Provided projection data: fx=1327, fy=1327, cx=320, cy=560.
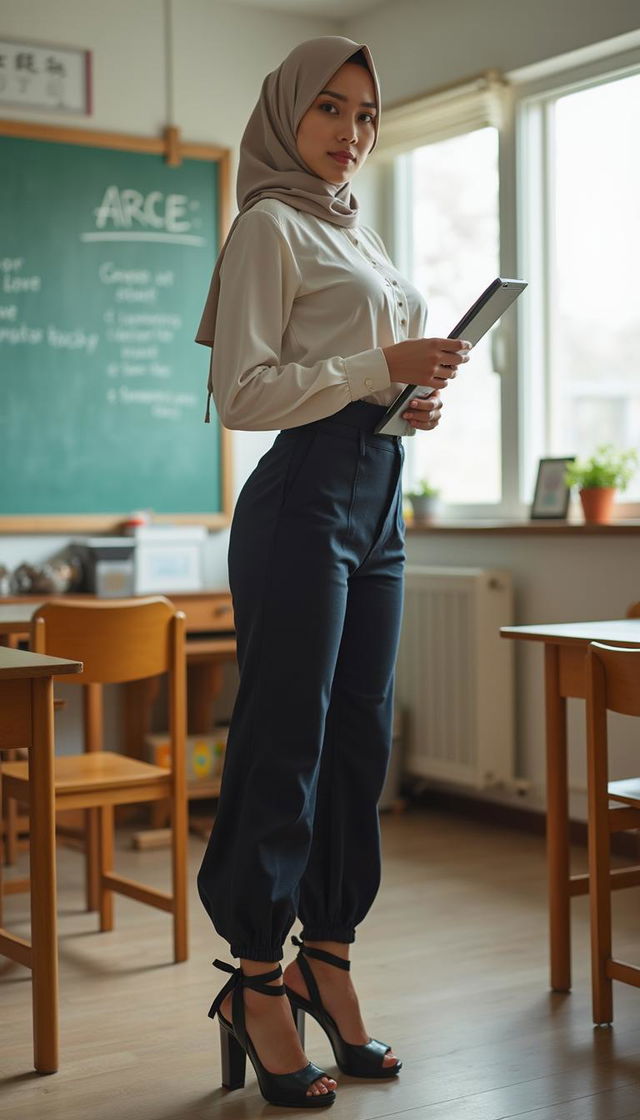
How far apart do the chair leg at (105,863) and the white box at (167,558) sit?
1.10 metres

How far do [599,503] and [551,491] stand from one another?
0.25 meters

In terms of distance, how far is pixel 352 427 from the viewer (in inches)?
79.7

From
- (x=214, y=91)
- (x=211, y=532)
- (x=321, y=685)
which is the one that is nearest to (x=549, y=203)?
(x=214, y=91)

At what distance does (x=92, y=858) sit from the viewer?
3195 millimetres

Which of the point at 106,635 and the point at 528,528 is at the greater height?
the point at 528,528

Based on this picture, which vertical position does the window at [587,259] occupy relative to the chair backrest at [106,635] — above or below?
above

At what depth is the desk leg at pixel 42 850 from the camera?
2143 mm

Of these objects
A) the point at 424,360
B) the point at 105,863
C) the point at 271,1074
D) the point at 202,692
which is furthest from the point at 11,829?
the point at 424,360

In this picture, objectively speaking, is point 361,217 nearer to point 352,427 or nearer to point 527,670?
point 527,670

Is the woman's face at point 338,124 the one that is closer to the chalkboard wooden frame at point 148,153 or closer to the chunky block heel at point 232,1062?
the chunky block heel at point 232,1062

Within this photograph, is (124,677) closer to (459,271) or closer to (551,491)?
(551,491)

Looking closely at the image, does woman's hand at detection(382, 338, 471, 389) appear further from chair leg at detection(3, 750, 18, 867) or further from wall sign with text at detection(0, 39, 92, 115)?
wall sign with text at detection(0, 39, 92, 115)

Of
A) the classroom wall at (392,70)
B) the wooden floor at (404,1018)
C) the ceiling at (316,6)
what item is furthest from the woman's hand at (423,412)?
the ceiling at (316,6)

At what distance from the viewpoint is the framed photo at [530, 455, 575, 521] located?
3.90 metres
